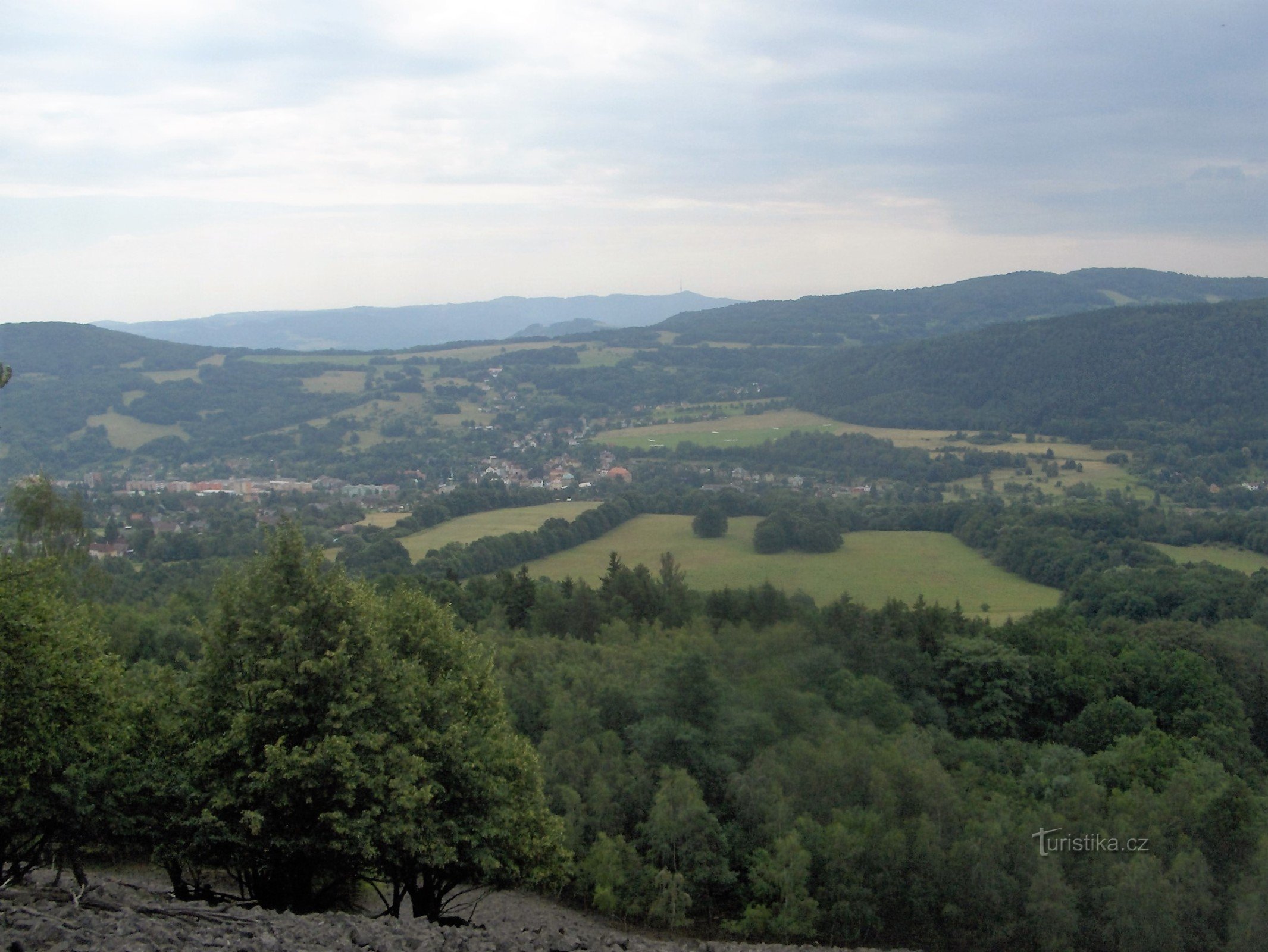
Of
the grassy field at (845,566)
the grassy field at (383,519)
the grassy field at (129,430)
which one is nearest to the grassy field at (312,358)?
the grassy field at (129,430)

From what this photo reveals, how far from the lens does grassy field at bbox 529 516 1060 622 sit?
4191cm

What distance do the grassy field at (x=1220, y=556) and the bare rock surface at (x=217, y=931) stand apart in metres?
43.4

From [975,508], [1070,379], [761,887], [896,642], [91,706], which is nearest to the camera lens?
[91,706]

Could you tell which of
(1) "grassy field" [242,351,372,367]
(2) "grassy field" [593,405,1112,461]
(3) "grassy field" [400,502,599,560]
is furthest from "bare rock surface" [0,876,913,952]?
(1) "grassy field" [242,351,372,367]

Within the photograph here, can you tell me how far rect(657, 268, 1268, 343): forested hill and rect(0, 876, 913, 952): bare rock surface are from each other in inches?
5966

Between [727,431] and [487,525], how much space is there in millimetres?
51444

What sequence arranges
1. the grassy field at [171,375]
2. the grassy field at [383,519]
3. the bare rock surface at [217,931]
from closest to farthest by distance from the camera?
the bare rock surface at [217,931] < the grassy field at [383,519] < the grassy field at [171,375]

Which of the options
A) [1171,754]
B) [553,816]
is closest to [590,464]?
[1171,754]

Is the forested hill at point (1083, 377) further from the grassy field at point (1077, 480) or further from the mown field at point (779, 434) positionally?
the grassy field at point (1077, 480)

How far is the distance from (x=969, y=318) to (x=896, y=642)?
158237 millimetres

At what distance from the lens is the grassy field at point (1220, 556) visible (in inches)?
→ 1866

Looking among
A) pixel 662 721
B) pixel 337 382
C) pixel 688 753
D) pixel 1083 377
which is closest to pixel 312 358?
pixel 337 382

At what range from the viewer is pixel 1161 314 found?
351ft

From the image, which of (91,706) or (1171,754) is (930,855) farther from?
(91,706)
